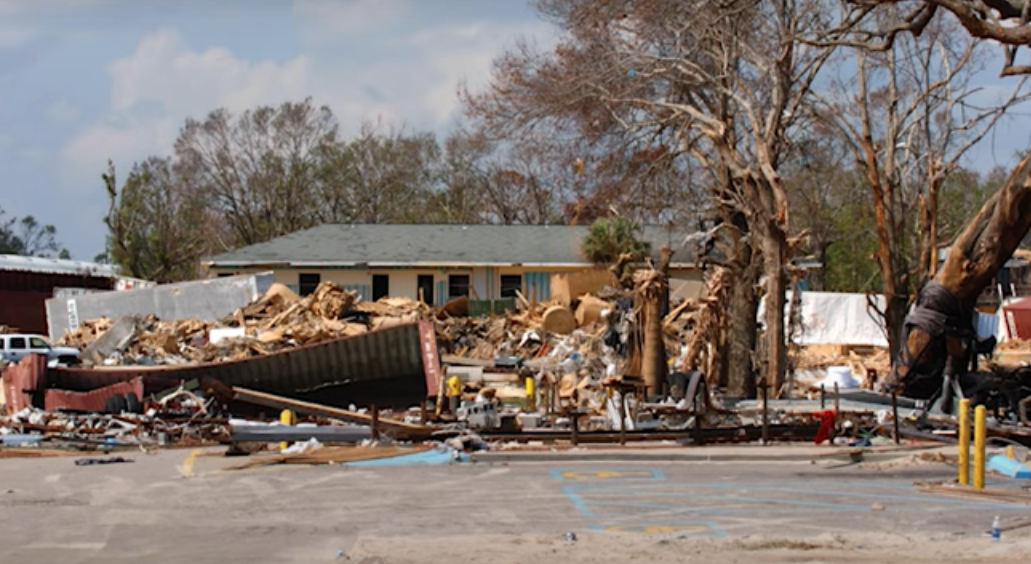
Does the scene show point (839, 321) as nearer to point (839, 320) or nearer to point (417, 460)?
point (839, 320)

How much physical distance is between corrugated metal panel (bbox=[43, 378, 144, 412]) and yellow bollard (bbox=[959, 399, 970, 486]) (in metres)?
15.6

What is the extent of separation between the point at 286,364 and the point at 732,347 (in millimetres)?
9566

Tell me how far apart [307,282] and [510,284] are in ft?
24.3

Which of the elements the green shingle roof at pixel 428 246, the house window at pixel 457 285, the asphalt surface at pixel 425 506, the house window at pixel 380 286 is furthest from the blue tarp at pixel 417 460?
the house window at pixel 457 285

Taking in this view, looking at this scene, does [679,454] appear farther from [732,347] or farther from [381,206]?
[381,206]

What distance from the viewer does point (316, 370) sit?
26.1 m

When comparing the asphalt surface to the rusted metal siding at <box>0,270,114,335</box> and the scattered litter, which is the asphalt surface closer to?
the scattered litter

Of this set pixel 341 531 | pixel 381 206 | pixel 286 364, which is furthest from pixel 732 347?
pixel 381 206

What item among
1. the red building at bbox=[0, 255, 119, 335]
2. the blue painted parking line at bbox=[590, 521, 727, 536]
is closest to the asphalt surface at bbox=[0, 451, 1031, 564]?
the blue painted parking line at bbox=[590, 521, 727, 536]

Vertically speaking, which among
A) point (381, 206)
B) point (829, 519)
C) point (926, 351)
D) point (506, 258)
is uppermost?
point (381, 206)

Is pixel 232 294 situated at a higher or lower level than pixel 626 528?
higher

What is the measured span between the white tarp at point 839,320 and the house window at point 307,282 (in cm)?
1750

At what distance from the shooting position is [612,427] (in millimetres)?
18406

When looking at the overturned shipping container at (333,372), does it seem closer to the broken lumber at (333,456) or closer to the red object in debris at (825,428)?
the broken lumber at (333,456)
